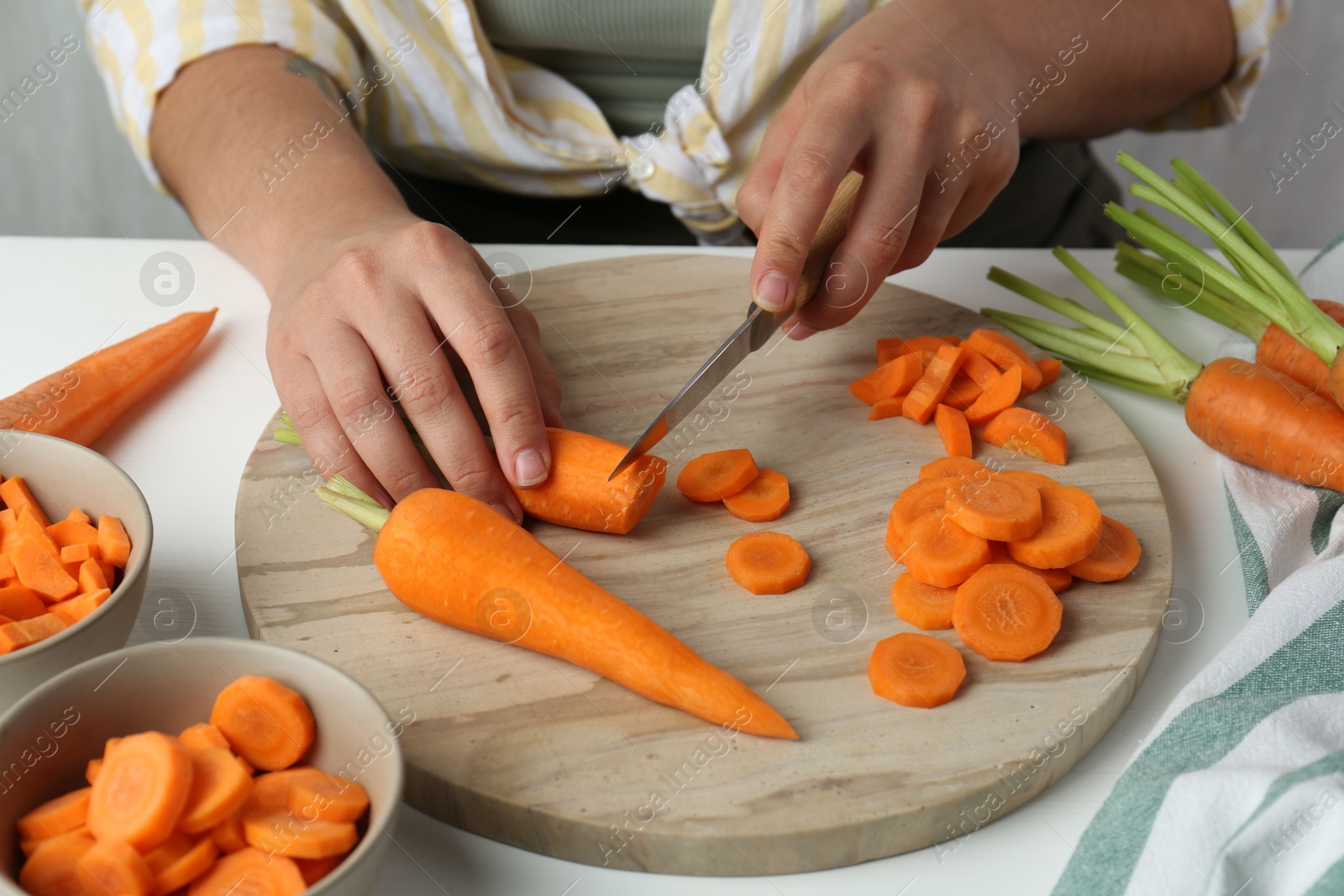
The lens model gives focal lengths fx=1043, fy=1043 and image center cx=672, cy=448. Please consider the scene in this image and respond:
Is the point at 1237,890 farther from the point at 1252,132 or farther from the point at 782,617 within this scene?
the point at 1252,132

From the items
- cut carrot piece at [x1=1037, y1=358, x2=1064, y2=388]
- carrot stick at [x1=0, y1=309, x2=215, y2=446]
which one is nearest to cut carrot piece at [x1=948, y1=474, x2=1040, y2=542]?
cut carrot piece at [x1=1037, y1=358, x2=1064, y2=388]

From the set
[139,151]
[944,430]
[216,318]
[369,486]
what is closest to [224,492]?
[369,486]

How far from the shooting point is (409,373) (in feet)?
3.78

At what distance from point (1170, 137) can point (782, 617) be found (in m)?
3.04

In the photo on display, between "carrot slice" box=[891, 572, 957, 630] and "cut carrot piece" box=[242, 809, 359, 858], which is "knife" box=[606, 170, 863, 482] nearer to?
"carrot slice" box=[891, 572, 957, 630]

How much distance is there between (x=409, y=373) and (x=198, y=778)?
0.53 metres

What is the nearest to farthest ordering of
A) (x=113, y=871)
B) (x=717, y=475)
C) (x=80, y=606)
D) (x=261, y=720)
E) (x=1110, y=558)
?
(x=113, y=871)
(x=261, y=720)
(x=80, y=606)
(x=1110, y=558)
(x=717, y=475)

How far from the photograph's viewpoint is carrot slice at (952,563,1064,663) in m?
1.03

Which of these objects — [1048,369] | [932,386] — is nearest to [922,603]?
[932,386]

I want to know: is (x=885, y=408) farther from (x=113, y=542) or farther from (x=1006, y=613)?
(x=113, y=542)

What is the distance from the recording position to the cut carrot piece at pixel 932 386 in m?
1.37

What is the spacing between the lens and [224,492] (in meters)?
1.30

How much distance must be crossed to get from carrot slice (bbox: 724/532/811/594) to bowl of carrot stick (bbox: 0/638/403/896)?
0.45 meters

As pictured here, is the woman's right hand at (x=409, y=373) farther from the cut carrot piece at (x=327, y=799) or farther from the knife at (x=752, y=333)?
the cut carrot piece at (x=327, y=799)
